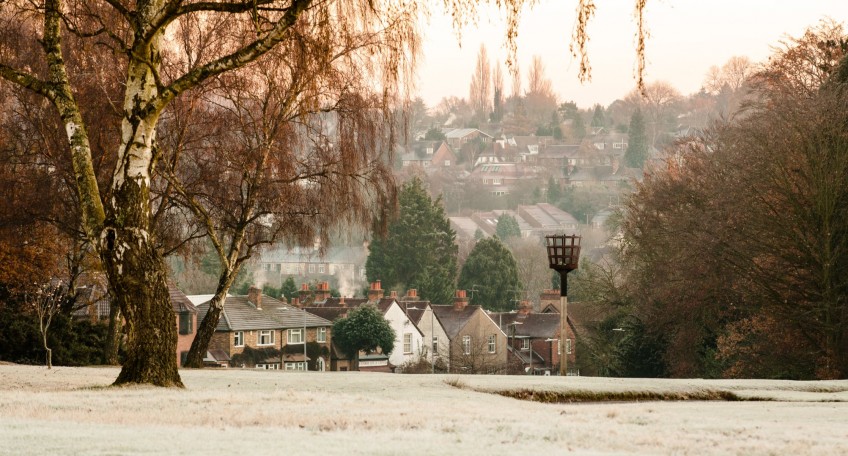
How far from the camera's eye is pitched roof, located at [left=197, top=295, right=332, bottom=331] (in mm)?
69000

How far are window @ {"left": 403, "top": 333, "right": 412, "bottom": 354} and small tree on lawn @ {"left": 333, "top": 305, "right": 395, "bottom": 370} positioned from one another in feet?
14.0

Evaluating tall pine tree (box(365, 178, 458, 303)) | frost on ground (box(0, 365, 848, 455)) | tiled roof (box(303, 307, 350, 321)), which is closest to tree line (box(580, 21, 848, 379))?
frost on ground (box(0, 365, 848, 455))

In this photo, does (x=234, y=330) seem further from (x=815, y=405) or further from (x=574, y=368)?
(x=815, y=405)

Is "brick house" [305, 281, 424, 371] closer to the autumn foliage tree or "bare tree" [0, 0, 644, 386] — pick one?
the autumn foliage tree

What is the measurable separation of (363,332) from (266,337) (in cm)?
638

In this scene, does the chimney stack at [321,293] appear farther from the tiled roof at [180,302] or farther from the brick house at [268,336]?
the tiled roof at [180,302]

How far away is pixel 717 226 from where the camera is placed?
126ft

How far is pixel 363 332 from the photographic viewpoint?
72.8 meters

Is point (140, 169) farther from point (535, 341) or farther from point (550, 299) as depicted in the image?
point (550, 299)

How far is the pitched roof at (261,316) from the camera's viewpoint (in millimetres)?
69000

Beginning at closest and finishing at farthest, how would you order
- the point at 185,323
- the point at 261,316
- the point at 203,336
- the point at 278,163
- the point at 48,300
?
the point at 278,163 → the point at 203,336 → the point at 48,300 → the point at 185,323 → the point at 261,316

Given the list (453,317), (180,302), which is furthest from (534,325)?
(180,302)

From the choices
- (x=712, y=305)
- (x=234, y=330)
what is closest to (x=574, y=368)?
(x=234, y=330)

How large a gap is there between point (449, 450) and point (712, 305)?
32.3 meters
